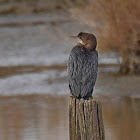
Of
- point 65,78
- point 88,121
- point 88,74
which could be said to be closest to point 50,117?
point 88,74

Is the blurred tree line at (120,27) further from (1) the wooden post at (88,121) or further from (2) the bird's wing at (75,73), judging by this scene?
(1) the wooden post at (88,121)

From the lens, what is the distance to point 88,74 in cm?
657

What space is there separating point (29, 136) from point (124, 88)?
12.2 ft

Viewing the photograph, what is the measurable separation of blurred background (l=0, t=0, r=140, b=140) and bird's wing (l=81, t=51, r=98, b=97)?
1873 mm

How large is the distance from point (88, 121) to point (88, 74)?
3.41 feet

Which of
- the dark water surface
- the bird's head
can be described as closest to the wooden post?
the bird's head

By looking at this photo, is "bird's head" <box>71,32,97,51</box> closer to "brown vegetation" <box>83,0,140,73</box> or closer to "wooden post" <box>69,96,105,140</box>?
"wooden post" <box>69,96,105,140</box>

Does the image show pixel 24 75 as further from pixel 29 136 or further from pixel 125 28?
pixel 29 136

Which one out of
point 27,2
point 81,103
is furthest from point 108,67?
point 27,2

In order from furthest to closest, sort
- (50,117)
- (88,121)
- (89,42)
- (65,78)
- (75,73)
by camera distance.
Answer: (65,78) → (50,117) → (89,42) → (75,73) → (88,121)

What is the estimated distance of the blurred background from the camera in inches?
358

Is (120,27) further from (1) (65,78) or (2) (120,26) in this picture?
(1) (65,78)

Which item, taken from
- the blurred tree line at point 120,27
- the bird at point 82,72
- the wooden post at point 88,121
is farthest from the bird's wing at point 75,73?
the blurred tree line at point 120,27

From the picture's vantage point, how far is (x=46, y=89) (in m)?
12.3
